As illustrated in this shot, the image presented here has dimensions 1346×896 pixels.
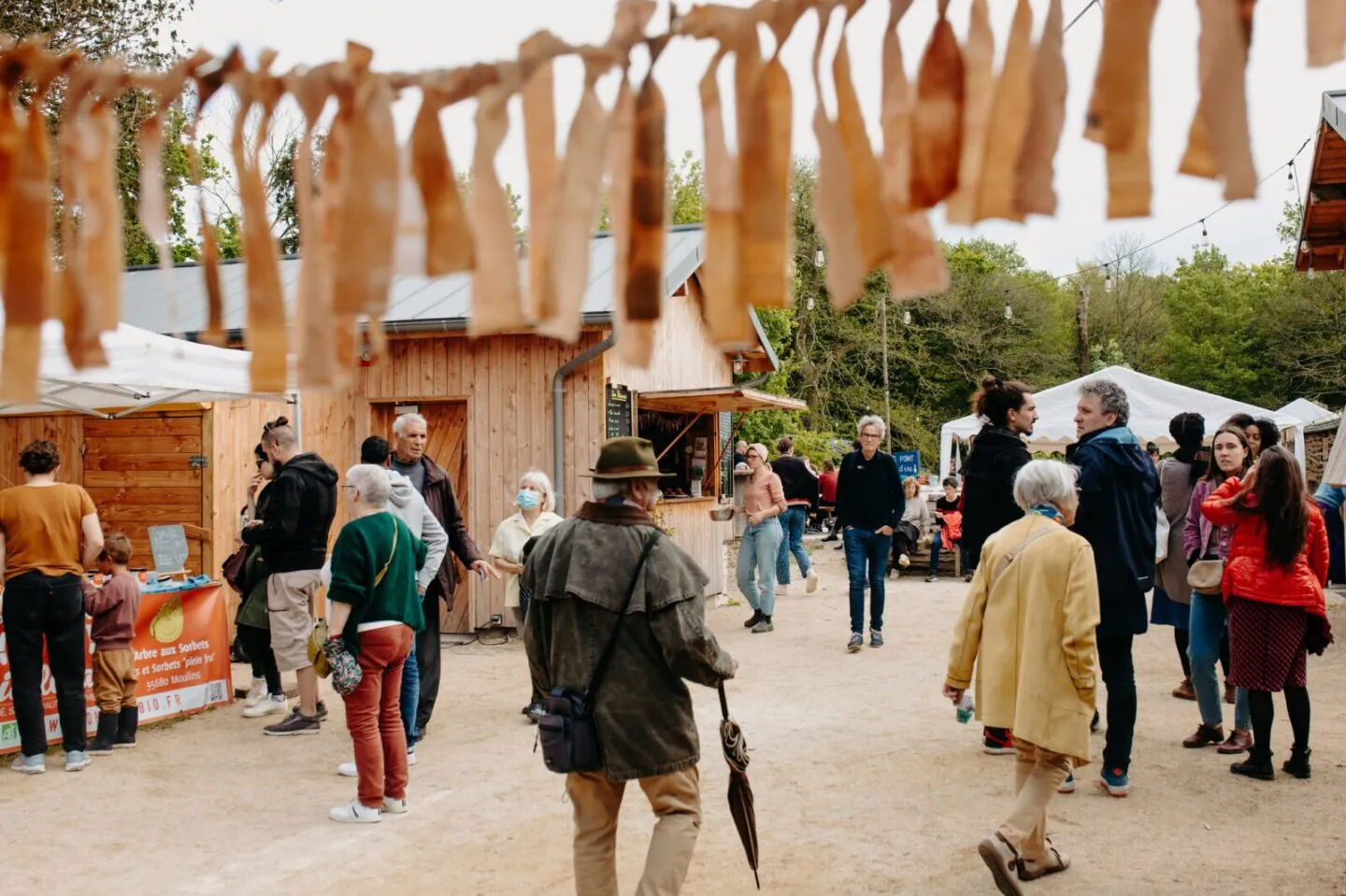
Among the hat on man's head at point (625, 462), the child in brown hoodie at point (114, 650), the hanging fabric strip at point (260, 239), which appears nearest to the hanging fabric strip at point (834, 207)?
the hanging fabric strip at point (260, 239)

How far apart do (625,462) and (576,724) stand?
86cm

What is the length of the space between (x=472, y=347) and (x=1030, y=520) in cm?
763

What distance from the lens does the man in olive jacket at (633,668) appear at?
334cm

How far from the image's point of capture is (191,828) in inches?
199

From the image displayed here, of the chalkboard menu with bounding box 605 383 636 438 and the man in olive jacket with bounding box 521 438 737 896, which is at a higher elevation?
the chalkboard menu with bounding box 605 383 636 438

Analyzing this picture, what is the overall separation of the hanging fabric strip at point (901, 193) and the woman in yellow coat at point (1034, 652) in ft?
9.62

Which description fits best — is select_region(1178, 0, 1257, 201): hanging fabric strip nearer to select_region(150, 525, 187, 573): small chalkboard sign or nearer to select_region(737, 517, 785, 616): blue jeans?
select_region(150, 525, 187, 573): small chalkboard sign

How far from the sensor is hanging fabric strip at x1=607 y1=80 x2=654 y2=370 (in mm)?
1492

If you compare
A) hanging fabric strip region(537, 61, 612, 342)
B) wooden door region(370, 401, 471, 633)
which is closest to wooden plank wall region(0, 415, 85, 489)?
wooden door region(370, 401, 471, 633)

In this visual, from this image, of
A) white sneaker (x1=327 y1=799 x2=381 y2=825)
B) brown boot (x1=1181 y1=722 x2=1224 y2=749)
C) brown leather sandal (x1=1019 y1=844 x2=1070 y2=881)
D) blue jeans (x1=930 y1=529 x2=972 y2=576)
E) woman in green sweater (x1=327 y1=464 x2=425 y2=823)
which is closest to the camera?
brown leather sandal (x1=1019 y1=844 x2=1070 y2=881)

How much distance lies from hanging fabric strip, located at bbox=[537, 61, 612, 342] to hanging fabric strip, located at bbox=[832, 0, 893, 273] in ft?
1.09

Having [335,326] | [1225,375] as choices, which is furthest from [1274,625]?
[1225,375]

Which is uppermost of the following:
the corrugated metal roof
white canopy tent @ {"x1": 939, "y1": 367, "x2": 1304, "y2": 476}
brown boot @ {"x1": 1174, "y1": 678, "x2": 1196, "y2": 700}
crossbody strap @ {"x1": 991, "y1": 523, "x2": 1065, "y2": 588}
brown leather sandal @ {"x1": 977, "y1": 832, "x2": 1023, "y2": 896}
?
the corrugated metal roof

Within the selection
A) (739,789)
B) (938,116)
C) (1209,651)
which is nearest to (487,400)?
(1209,651)
